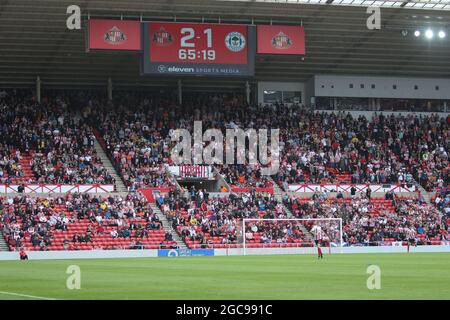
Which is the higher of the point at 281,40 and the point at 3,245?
the point at 281,40

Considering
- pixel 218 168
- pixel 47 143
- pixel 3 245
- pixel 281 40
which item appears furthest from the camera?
pixel 218 168

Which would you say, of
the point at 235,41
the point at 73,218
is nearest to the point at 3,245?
the point at 73,218

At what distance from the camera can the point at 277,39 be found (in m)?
66.7

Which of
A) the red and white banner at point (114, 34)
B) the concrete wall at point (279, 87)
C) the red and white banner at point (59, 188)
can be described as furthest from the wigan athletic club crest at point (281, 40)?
the red and white banner at point (59, 188)

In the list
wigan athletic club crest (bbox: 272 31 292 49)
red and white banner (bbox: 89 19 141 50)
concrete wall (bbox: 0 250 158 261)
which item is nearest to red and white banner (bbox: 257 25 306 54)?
wigan athletic club crest (bbox: 272 31 292 49)

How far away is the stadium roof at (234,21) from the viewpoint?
6419 cm

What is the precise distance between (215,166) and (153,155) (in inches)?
178

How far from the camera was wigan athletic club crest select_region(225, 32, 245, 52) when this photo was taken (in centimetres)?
6600

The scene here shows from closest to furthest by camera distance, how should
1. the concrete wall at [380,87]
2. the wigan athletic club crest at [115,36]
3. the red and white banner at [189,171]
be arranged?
the wigan athletic club crest at [115,36] < the red and white banner at [189,171] < the concrete wall at [380,87]

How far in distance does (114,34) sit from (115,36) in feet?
0.49

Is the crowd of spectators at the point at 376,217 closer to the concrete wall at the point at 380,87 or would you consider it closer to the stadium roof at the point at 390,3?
the stadium roof at the point at 390,3

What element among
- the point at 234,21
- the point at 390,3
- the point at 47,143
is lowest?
the point at 47,143

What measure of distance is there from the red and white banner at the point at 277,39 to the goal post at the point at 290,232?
11.8m

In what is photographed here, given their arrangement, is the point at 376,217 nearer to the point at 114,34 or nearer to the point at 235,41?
the point at 235,41
